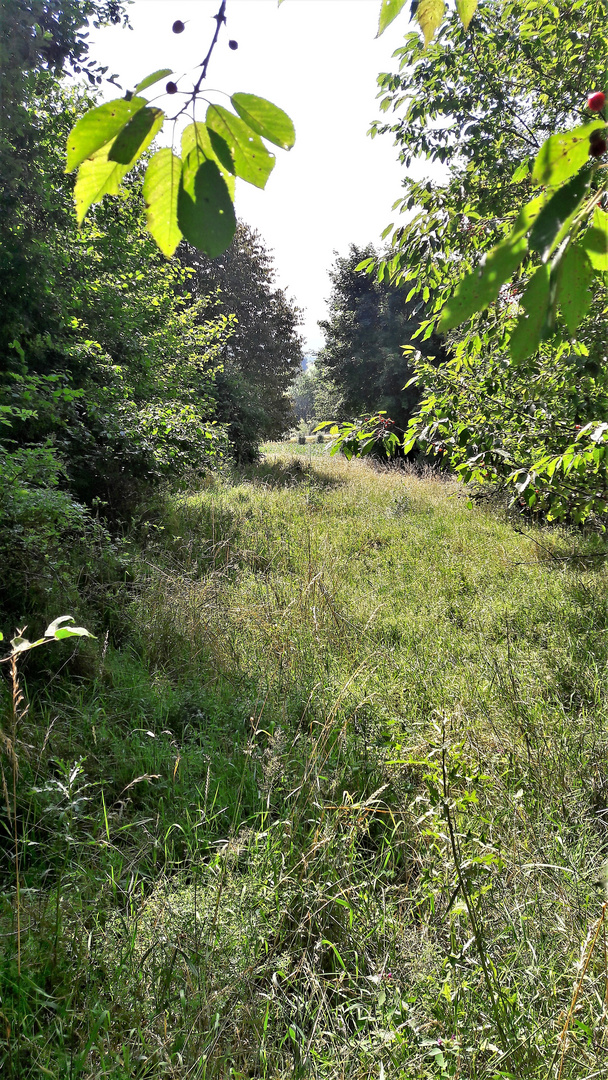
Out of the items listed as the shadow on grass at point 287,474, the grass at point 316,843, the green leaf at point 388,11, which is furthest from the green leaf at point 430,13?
the shadow on grass at point 287,474

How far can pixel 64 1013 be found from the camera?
149 cm

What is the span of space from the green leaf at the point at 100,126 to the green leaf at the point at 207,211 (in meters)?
0.09

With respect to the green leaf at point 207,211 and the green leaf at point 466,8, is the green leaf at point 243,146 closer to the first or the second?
the green leaf at point 207,211

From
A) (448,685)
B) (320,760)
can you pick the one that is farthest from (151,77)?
(448,685)

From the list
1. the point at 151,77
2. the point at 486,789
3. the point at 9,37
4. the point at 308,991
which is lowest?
the point at 308,991

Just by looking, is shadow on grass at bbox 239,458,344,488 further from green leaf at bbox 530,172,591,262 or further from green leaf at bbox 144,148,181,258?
green leaf at bbox 530,172,591,262

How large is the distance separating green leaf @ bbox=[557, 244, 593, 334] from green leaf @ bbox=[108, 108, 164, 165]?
46 centimetres

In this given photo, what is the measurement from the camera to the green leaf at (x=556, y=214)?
18.2 inches

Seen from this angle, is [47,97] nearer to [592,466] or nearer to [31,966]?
[592,466]

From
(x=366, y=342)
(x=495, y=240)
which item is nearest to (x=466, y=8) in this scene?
(x=495, y=240)

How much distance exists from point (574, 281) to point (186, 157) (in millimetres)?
461

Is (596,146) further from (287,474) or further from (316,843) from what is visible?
(287,474)

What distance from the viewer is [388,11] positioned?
806mm

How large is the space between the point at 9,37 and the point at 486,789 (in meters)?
6.27
